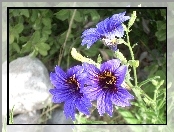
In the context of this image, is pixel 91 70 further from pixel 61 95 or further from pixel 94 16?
pixel 94 16

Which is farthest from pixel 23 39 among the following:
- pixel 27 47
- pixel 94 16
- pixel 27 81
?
pixel 94 16

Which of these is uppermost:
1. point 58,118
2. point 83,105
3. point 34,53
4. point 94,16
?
point 94,16

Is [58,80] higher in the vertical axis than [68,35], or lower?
lower

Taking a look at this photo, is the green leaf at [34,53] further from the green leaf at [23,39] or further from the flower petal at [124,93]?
the flower petal at [124,93]

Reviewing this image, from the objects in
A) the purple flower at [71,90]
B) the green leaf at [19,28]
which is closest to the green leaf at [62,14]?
the green leaf at [19,28]

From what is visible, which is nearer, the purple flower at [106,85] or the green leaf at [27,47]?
the purple flower at [106,85]

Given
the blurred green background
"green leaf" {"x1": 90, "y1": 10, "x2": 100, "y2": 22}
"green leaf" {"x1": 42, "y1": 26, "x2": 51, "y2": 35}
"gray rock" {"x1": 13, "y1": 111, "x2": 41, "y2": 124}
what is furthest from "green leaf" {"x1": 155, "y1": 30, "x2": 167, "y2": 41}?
"gray rock" {"x1": 13, "y1": 111, "x2": 41, "y2": 124}

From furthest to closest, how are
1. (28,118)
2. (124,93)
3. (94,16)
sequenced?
1. (28,118)
2. (94,16)
3. (124,93)
